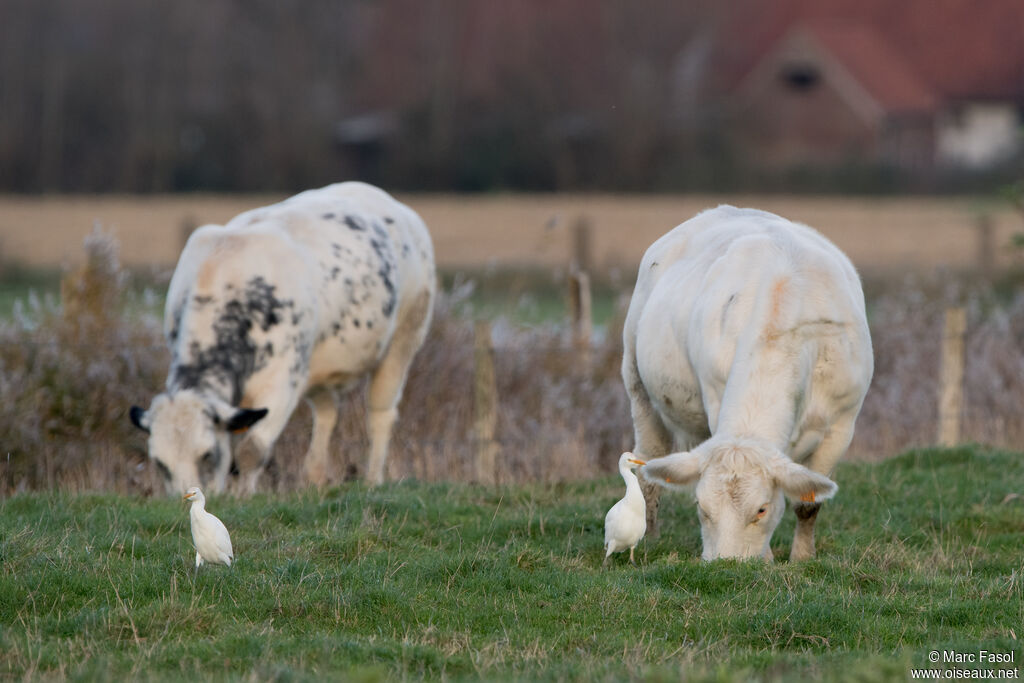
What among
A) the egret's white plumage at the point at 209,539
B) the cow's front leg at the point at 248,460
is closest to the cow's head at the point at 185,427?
the cow's front leg at the point at 248,460

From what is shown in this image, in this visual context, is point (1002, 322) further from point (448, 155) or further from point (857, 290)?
point (448, 155)

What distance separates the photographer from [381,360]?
34.2ft

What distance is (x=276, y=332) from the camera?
8.87 meters

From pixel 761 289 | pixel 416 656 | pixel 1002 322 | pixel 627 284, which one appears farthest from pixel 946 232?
pixel 416 656

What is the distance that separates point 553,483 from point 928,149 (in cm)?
3250

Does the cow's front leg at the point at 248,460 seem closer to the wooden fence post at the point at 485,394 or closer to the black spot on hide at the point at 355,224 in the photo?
the black spot on hide at the point at 355,224

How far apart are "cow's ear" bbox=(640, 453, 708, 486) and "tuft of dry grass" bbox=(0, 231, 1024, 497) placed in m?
3.17

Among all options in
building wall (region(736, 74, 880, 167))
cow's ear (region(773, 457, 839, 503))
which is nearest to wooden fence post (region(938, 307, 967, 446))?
cow's ear (region(773, 457, 839, 503))

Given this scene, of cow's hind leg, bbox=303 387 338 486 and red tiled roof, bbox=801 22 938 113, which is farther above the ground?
red tiled roof, bbox=801 22 938 113

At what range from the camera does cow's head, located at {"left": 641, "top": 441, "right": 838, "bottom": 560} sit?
19.8ft

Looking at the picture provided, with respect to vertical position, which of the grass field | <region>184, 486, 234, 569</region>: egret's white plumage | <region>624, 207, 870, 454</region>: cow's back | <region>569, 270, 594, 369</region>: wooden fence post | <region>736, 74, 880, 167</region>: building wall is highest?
<region>736, 74, 880, 167</region>: building wall

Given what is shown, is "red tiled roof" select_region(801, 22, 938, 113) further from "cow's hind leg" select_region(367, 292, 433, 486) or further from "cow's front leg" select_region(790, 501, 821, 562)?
"cow's front leg" select_region(790, 501, 821, 562)

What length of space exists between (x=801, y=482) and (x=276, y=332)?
425 centimetres

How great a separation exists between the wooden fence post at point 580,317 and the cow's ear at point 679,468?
635 cm
